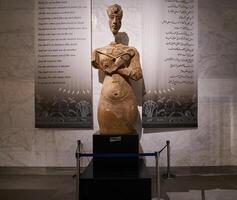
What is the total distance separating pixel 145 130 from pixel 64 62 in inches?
69.0

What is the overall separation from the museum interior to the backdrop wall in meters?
0.02

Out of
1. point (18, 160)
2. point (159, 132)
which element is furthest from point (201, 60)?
point (18, 160)

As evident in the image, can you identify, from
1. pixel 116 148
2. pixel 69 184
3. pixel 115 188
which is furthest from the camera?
pixel 69 184

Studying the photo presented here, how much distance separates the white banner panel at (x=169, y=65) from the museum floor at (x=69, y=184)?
0.92 m

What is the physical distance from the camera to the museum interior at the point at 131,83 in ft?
17.5

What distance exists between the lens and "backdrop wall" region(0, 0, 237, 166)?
17.6ft

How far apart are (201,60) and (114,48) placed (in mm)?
1642

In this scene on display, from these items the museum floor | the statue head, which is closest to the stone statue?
the statue head

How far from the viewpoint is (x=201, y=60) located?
5391 mm

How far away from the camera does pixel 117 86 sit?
440cm

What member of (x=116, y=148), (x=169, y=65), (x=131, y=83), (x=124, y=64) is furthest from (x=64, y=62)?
(x=116, y=148)

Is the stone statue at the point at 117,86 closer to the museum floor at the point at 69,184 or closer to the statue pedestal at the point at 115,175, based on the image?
the statue pedestal at the point at 115,175

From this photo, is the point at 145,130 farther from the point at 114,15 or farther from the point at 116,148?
the point at 114,15

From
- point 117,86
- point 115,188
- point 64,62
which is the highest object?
point 64,62
